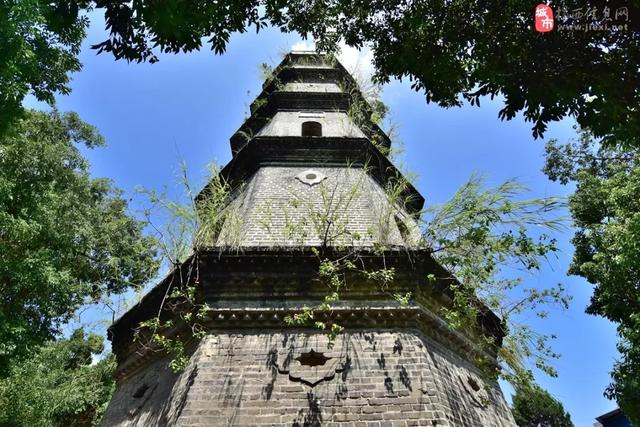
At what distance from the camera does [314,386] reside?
17.5 ft

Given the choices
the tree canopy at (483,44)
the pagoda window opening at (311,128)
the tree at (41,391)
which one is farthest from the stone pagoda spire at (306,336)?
the tree at (41,391)

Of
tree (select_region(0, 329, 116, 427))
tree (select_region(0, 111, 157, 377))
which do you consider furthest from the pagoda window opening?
tree (select_region(0, 329, 116, 427))

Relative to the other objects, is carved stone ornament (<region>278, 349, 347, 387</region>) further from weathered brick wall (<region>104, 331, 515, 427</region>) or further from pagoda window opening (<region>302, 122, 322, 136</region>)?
pagoda window opening (<region>302, 122, 322, 136</region>)

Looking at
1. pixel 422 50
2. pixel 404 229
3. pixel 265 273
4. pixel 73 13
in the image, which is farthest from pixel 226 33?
pixel 404 229

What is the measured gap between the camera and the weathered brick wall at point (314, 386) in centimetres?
507

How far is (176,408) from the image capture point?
5.23m

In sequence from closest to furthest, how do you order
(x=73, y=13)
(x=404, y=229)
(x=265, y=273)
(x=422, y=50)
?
(x=73, y=13) → (x=422, y=50) → (x=265, y=273) → (x=404, y=229)

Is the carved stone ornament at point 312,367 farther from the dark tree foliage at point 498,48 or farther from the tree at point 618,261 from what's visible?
the tree at point 618,261

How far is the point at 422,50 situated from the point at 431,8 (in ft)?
1.39

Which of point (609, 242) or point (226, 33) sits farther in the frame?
point (609, 242)

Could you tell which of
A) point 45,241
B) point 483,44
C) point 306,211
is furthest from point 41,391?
point 483,44

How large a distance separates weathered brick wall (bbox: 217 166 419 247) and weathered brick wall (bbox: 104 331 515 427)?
138 centimetres

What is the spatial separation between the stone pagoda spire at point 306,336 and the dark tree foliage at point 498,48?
6.90 feet

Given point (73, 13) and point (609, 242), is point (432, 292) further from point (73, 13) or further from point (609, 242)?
point (609, 242)
